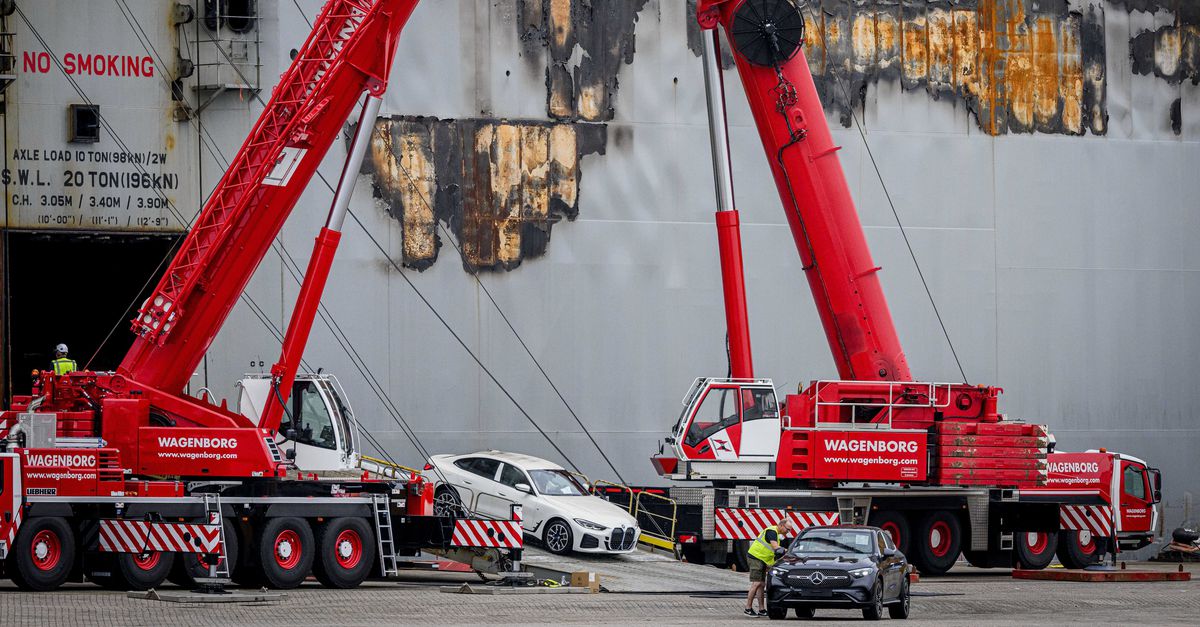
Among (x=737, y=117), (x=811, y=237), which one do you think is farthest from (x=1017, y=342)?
(x=811, y=237)

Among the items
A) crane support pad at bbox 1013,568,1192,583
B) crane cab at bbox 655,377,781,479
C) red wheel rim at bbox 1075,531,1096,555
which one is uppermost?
crane cab at bbox 655,377,781,479

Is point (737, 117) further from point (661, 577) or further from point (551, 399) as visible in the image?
point (661, 577)

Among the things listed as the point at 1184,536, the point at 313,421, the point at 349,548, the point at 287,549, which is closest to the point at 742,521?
the point at 349,548

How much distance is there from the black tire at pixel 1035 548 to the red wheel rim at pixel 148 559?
14.9 meters

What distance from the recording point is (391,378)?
111ft

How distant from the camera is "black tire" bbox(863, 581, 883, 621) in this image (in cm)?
2025

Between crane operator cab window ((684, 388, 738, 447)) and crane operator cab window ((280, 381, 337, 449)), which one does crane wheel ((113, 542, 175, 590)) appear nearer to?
crane operator cab window ((280, 381, 337, 449))

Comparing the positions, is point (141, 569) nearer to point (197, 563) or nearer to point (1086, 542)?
point (197, 563)

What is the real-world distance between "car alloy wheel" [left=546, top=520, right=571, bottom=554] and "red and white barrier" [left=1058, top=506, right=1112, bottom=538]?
883 cm

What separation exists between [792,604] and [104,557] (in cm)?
921

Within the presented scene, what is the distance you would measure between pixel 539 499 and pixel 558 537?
28.5 inches

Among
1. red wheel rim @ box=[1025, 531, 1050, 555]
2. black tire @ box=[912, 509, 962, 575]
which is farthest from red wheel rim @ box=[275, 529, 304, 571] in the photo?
red wheel rim @ box=[1025, 531, 1050, 555]

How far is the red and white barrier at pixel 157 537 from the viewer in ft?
74.0

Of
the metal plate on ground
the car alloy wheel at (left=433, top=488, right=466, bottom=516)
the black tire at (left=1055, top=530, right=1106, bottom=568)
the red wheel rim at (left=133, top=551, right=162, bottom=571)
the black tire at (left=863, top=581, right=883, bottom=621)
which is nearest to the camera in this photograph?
the black tire at (left=863, top=581, right=883, bottom=621)
